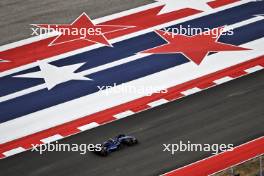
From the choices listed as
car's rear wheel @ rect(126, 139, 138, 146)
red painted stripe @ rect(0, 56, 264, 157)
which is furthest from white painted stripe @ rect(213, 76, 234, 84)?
car's rear wheel @ rect(126, 139, 138, 146)

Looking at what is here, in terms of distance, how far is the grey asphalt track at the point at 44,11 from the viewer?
1785 inches

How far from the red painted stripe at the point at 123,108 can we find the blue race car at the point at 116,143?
8.56 ft

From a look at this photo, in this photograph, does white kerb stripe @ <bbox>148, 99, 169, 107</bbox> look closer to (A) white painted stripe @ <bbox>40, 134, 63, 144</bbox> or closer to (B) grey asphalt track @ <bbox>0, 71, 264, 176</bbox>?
(B) grey asphalt track @ <bbox>0, 71, 264, 176</bbox>

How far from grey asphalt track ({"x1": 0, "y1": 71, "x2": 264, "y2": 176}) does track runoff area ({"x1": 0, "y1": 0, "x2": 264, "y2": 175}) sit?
694 mm

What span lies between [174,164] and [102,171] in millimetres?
2988

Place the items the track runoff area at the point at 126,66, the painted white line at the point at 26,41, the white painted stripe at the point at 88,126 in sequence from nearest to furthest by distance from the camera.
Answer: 1. the white painted stripe at the point at 88,126
2. the track runoff area at the point at 126,66
3. the painted white line at the point at 26,41

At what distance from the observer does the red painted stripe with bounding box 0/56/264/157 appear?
110 feet

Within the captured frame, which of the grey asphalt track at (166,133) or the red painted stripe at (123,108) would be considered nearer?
the grey asphalt track at (166,133)

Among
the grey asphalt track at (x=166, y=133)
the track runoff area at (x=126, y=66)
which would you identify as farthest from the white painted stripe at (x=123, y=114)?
the grey asphalt track at (x=166, y=133)

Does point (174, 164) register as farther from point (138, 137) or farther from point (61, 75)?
point (61, 75)

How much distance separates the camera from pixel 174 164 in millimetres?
30516

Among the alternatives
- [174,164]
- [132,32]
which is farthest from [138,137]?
[132,32]

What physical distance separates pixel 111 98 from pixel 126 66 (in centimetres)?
345

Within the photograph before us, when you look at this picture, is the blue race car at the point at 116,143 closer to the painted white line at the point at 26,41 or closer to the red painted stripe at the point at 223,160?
the red painted stripe at the point at 223,160
